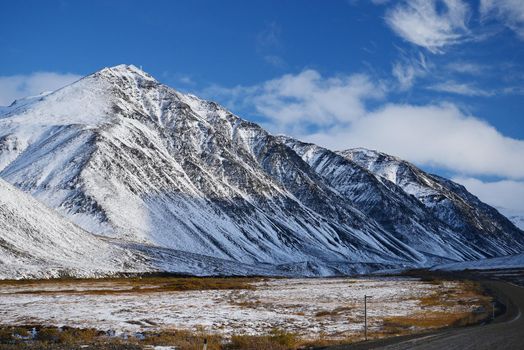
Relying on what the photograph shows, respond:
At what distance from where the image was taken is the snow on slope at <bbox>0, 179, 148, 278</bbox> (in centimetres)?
9994

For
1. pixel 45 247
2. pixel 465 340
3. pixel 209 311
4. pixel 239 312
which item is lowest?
pixel 465 340

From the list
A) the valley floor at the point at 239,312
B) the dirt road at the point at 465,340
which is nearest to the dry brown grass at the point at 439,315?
the valley floor at the point at 239,312

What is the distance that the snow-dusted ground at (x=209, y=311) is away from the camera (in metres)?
42.2

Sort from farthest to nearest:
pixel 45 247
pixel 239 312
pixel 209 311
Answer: pixel 45 247
pixel 209 311
pixel 239 312

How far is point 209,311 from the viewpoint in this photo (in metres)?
54.1

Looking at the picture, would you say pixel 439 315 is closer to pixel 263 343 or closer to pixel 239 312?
pixel 239 312

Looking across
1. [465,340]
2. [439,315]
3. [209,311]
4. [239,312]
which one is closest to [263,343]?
[465,340]

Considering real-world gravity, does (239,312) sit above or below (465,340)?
above

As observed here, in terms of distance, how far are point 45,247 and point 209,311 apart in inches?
2851

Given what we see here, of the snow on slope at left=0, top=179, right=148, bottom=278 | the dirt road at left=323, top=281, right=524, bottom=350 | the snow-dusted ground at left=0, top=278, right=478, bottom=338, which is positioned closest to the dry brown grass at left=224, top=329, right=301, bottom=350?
the dirt road at left=323, top=281, right=524, bottom=350

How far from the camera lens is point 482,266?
200 m

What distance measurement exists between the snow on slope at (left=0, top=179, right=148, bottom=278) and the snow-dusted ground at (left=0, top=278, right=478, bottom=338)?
21.8m

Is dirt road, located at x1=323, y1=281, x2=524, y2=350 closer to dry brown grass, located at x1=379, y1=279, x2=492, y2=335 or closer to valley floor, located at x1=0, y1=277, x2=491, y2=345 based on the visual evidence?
valley floor, located at x1=0, y1=277, x2=491, y2=345

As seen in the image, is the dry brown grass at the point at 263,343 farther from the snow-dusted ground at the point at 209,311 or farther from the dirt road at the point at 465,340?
the snow-dusted ground at the point at 209,311
